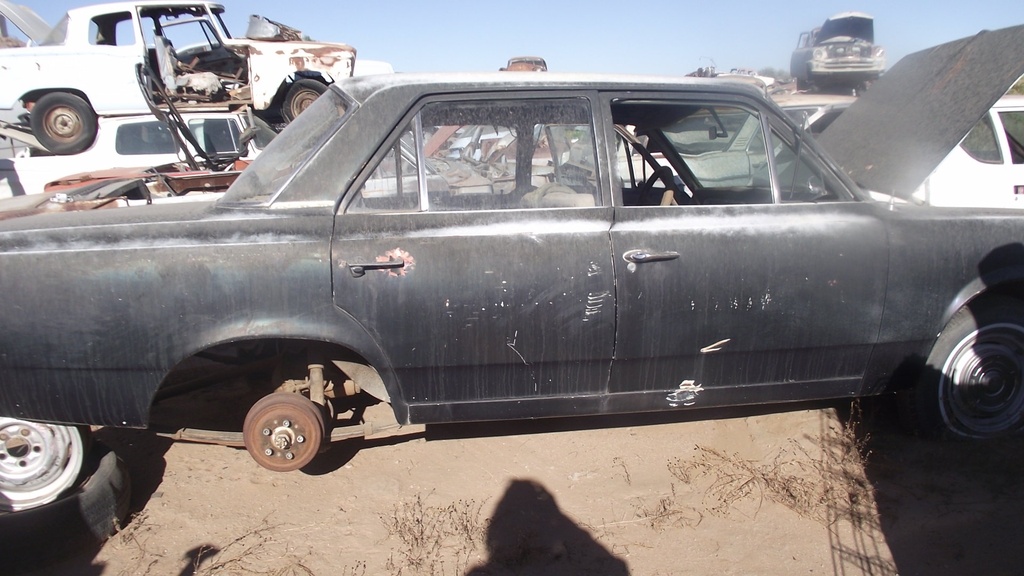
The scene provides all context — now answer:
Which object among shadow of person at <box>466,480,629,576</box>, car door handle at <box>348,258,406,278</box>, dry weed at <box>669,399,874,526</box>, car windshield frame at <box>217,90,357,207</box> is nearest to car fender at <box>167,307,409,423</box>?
car door handle at <box>348,258,406,278</box>

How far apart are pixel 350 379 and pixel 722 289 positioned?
1663 millimetres

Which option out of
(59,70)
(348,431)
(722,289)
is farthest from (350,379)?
(59,70)

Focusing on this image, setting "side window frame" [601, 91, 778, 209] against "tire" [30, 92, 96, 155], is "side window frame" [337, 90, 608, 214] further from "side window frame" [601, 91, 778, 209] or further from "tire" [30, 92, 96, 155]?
"tire" [30, 92, 96, 155]

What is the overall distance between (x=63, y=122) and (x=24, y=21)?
263cm

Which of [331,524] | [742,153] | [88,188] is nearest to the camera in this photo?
[331,524]

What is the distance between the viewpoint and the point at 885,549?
2740 mm

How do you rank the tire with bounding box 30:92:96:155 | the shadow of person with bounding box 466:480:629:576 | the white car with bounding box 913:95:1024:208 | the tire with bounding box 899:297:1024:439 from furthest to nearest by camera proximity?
the tire with bounding box 30:92:96:155 → the white car with bounding box 913:95:1024:208 → the tire with bounding box 899:297:1024:439 → the shadow of person with bounding box 466:480:629:576

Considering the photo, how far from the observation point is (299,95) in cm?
1055

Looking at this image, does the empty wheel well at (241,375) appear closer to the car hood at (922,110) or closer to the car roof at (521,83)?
the car roof at (521,83)

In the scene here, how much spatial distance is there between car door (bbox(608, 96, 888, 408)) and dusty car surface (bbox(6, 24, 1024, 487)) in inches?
0.4

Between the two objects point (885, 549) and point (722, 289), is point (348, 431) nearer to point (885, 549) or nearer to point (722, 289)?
point (722, 289)

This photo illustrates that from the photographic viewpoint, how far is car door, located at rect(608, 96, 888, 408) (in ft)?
9.13

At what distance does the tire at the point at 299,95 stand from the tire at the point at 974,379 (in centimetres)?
938

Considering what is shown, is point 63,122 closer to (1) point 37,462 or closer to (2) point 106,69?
(2) point 106,69
